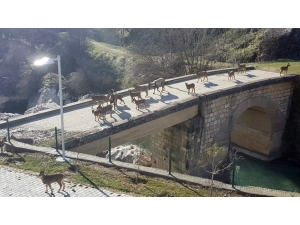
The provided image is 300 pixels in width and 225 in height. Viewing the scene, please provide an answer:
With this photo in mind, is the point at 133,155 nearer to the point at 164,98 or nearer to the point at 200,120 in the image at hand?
the point at 164,98

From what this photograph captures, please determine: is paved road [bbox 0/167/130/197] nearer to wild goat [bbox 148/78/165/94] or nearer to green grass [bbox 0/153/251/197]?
green grass [bbox 0/153/251/197]

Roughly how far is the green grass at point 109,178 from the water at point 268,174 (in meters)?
8.08

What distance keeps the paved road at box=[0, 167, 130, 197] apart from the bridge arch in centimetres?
1337

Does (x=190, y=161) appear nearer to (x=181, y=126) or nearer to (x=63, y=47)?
(x=181, y=126)

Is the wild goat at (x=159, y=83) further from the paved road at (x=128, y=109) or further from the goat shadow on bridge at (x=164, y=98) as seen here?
the goat shadow on bridge at (x=164, y=98)

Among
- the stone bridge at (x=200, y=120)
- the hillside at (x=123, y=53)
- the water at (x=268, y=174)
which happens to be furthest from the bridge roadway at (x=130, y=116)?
the hillside at (x=123, y=53)

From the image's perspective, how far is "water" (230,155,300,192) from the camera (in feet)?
60.3

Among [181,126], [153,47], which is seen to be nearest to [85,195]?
[181,126]

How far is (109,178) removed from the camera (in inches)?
389

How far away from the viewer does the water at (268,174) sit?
1838 cm

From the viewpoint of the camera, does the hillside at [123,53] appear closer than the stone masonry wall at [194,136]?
No

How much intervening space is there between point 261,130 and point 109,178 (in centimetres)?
1519

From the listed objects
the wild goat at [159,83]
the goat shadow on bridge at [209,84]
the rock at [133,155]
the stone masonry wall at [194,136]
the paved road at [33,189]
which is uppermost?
the wild goat at [159,83]

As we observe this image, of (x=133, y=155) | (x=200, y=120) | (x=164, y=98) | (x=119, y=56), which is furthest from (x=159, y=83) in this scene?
(x=119, y=56)
